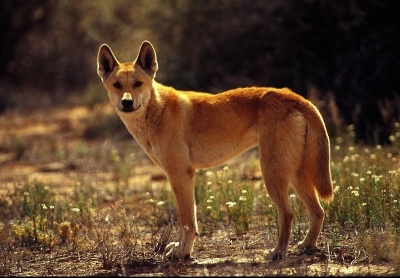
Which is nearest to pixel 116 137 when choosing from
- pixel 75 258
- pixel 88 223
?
pixel 88 223

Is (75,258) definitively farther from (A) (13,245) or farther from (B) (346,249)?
(B) (346,249)

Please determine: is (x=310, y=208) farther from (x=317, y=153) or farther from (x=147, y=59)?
(x=147, y=59)

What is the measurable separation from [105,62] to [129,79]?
0.45 meters

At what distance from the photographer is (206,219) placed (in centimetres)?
730

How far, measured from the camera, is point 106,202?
8.70 meters

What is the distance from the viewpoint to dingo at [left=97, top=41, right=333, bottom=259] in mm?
5754

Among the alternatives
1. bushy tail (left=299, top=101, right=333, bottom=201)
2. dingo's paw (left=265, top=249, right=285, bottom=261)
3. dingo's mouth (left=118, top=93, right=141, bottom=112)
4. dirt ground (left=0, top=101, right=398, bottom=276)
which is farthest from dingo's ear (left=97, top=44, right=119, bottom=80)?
dingo's paw (left=265, top=249, right=285, bottom=261)

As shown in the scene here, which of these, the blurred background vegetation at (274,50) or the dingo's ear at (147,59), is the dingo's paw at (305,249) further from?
the blurred background vegetation at (274,50)

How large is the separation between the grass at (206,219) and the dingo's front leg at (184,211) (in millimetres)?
220

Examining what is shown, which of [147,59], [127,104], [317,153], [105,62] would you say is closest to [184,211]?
[127,104]

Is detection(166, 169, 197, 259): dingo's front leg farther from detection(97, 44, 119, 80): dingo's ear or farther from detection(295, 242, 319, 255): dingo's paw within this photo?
detection(97, 44, 119, 80): dingo's ear

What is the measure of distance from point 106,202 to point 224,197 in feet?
6.26

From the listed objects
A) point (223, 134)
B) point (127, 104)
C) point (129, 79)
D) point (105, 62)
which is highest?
point (105, 62)

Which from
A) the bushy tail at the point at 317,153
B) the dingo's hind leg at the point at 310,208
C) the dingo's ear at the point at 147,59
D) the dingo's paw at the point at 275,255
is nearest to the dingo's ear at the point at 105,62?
the dingo's ear at the point at 147,59
